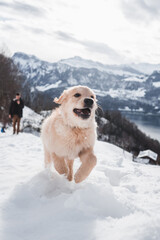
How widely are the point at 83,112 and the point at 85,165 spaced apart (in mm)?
1006

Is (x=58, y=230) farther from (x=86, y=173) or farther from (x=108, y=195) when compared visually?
(x=86, y=173)

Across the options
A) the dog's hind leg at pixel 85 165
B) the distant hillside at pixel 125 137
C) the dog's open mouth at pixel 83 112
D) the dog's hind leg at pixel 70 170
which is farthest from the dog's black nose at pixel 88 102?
the distant hillside at pixel 125 137

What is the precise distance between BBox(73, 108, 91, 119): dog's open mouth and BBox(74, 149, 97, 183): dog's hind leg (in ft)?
2.17

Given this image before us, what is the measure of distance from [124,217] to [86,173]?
4.10ft

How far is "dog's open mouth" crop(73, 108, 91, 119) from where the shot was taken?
3.88 metres

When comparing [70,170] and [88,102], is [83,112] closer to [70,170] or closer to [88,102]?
[88,102]

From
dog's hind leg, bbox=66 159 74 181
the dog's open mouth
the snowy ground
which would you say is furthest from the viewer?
dog's hind leg, bbox=66 159 74 181

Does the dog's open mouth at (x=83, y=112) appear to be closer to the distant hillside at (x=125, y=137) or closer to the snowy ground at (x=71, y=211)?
the snowy ground at (x=71, y=211)

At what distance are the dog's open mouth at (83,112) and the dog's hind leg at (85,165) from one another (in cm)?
66

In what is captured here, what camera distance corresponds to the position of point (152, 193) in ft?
12.8

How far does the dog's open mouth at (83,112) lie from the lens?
3883 mm

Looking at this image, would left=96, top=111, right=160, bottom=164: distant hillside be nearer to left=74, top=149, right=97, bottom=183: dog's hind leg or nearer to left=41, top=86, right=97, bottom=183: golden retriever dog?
left=41, top=86, right=97, bottom=183: golden retriever dog

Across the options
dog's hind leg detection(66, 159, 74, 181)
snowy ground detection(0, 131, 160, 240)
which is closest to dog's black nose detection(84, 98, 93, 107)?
dog's hind leg detection(66, 159, 74, 181)

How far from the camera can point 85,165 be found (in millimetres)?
3723
